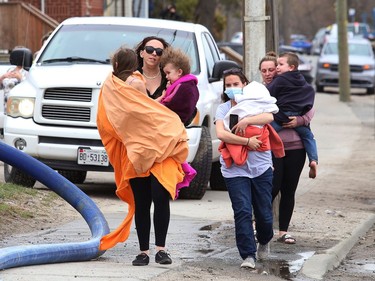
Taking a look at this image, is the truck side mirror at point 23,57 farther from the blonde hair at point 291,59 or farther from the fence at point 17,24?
the fence at point 17,24

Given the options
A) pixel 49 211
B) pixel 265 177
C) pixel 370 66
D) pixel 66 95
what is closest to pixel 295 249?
pixel 265 177

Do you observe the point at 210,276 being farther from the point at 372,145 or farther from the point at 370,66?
the point at 370,66

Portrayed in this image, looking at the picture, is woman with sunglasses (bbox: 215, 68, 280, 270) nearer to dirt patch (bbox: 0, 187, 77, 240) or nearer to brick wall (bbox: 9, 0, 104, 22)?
dirt patch (bbox: 0, 187, 77, 240)

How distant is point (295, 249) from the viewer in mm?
10141

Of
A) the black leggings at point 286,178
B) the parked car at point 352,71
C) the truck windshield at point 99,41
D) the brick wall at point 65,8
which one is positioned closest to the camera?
the black leggings at point 286,178

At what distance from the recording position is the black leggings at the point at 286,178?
10.2 meters

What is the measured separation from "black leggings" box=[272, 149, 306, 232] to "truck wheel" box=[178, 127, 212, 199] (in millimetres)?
2880

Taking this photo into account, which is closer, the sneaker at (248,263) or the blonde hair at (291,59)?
the sneaker at (248,263)

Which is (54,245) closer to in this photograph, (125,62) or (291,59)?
(125,62)

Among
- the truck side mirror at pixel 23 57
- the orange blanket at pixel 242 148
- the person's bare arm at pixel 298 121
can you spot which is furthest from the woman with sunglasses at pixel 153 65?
the truck side mirror at pixel 23 57

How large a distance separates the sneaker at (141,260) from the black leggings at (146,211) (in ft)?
0.23

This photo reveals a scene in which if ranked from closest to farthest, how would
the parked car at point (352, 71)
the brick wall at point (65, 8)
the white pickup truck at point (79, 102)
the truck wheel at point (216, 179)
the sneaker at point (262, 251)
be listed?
the sneaker at point (262, 251), the white pickup truck at point (79, 102), the truck wheel at point (216, 179), the brick wall at point (65, 8), the parked car at point (352, 71)

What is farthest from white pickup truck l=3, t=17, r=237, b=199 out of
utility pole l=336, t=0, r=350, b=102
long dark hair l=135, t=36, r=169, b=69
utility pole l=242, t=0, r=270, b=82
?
utility pole l=336, t=0, r=350, b=102

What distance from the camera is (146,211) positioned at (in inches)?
348
